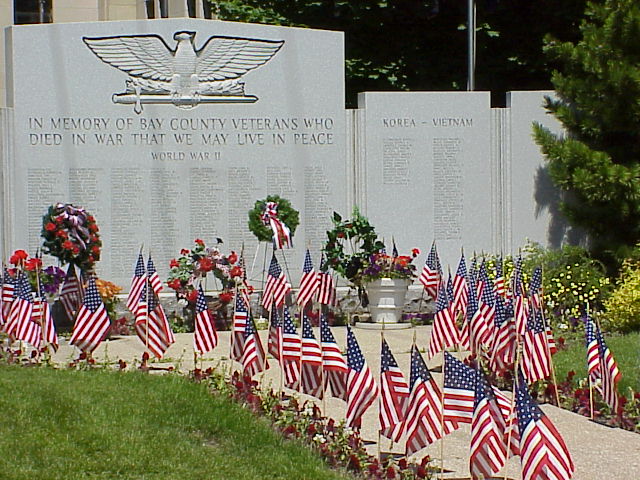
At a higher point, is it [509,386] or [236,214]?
[236,214]

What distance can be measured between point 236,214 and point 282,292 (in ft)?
9.34

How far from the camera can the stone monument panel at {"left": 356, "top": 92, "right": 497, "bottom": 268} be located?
601 inches

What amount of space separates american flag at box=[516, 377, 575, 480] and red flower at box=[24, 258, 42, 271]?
7.37 meters

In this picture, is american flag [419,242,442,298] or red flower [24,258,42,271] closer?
red flower [24,258,42,271]

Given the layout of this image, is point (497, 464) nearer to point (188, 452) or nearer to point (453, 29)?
point (188, 452)

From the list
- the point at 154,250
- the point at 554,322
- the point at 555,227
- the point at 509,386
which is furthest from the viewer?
the point at 555,227

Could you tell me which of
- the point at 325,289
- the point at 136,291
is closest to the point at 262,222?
the point at 325,289

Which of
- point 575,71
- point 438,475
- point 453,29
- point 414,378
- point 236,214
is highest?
point 453,29

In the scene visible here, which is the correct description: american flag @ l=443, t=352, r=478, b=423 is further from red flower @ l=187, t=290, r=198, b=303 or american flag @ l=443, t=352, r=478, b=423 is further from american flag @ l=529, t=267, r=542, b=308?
red flower @ l=187, t=290, r=198, b=303

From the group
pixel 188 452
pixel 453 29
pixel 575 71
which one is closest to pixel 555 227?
pixel 575 71

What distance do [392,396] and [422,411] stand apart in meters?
0.30

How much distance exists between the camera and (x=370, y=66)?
72.8 ft

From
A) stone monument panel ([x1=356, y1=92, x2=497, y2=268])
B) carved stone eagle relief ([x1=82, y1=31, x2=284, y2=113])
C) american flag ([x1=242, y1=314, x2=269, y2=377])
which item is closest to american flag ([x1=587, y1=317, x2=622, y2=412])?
american flag ([x1=242, y1=314, x2=269, y2=377])

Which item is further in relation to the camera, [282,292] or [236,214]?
[236,214]
